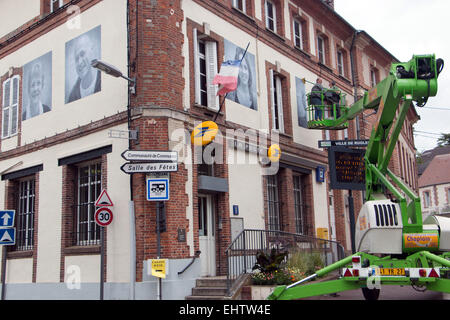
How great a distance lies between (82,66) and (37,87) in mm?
2468

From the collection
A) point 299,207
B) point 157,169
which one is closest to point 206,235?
point 157,169

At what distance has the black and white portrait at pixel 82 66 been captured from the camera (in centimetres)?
1416

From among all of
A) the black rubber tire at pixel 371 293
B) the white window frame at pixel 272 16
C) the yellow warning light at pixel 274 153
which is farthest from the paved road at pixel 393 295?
the white window frame at pixel 272 16

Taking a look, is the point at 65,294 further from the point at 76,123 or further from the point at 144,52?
the point at 144,52

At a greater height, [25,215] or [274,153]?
[274,153]

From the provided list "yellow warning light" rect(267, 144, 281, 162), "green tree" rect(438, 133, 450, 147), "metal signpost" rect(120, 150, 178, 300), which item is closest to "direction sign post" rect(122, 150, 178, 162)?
"metal signpost" rect(120, 150, 178, 300)

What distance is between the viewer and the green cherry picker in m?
8.02

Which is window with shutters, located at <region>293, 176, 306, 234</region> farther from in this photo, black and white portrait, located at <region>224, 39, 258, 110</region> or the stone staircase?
the stone staircase

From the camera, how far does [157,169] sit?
11891 mm

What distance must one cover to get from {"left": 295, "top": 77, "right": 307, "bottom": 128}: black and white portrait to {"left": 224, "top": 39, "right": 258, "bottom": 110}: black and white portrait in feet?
9.59

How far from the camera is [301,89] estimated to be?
62.8ft

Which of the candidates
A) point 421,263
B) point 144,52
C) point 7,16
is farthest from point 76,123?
point 421,263

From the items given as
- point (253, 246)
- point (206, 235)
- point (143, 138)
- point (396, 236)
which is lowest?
point (253, 246)

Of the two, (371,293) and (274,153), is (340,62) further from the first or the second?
(371,293)
